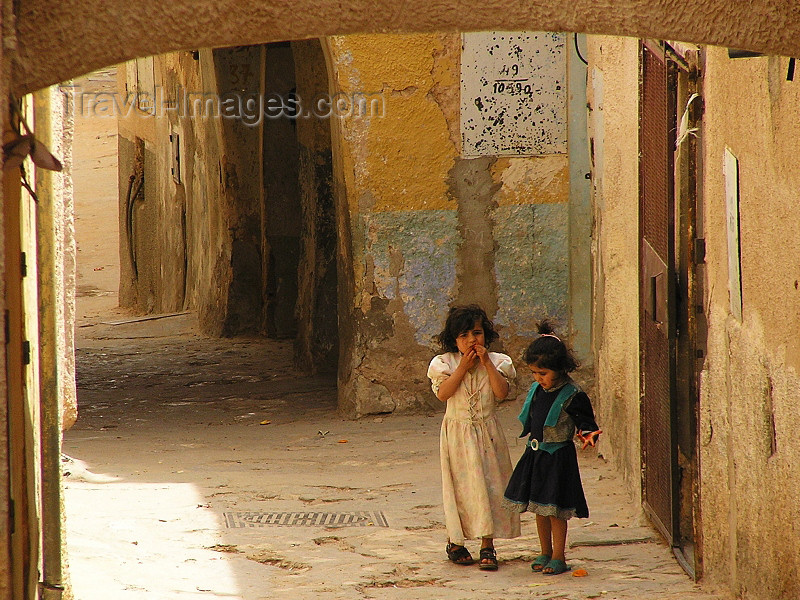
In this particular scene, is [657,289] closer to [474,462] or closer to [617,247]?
[474,462]

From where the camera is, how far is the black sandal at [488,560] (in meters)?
4.86

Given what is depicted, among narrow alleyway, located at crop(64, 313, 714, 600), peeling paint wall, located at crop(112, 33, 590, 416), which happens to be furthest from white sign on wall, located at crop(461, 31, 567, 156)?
narrow alleyway, located at crop(64, 313, 714, 600)

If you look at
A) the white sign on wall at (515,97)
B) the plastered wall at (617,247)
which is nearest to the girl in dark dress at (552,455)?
the plastered wall at (617,247)

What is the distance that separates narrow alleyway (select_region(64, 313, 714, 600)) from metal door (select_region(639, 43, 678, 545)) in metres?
0.28

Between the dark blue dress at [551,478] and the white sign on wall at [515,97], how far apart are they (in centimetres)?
345

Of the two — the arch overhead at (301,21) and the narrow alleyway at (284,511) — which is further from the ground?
the arch overhead at (301,21)

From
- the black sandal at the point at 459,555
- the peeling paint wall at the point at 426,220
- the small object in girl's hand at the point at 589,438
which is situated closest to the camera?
the small object in girl's hand at the point at 589,438

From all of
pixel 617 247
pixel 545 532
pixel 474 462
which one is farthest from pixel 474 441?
pixel 617 247

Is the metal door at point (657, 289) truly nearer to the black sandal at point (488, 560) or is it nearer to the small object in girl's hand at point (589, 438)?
the small object in girl's hand at point (589, 438)

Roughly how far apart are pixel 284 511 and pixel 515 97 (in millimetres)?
3441

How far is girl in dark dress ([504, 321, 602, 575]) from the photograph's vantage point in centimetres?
467

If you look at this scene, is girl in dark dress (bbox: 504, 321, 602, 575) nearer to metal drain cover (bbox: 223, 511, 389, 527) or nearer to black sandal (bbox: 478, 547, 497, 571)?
black sandal (bbox: 478, 547, 497, 571)

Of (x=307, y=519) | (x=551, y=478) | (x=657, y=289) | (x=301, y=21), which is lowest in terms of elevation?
(x=307, y=519)

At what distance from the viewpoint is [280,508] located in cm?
600
